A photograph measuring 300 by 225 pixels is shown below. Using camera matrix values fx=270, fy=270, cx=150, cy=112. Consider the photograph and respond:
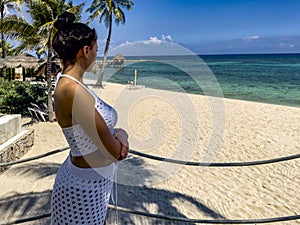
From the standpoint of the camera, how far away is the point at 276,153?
647cm

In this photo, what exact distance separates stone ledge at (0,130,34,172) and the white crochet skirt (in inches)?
148

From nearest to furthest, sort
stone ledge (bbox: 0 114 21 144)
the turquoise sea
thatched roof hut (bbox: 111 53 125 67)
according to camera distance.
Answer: the turquoise sea, thatched roof hut (bbox: 111 53 125 67), stone ledge (bbox: 0 114 21 144)

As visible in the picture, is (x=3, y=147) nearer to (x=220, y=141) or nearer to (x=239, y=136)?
(x=220, y=141)

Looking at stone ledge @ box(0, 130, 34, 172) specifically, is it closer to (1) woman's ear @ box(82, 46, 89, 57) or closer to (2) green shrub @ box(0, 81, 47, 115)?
(2) green shrub @ box(0, 81, 47, 115)

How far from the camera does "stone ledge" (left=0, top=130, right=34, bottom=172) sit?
4629mm

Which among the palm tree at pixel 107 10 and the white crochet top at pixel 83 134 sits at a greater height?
the palm tree at pixel 107 10

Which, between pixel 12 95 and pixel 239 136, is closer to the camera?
pixel 239 136

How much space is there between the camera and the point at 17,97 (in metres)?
8.95

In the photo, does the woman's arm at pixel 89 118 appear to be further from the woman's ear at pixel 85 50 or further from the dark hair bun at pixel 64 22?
the dark hair bun at pixel 64 22

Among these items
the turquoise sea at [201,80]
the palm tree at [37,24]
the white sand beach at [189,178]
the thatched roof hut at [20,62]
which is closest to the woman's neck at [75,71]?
the turquoise sea at [201,80]

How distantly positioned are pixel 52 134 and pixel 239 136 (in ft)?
17.2

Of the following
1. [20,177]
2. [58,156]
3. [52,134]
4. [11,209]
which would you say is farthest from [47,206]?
[52,134]

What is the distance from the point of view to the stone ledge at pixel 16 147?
463 centimetres

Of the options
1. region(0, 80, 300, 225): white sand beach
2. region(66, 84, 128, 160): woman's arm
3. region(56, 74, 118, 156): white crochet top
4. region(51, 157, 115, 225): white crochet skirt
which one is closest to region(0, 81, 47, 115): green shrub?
region(0, 80, 300, 225): white sand beach
